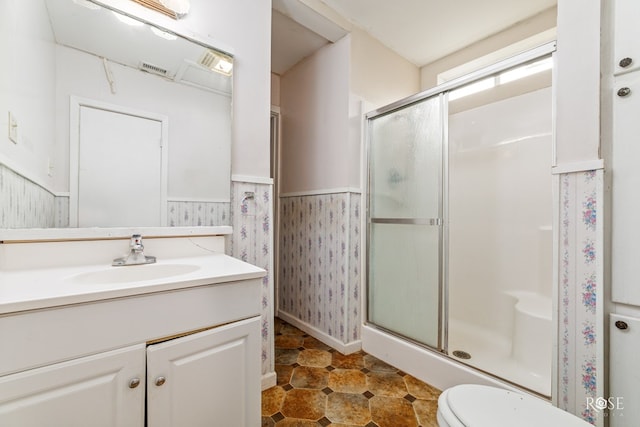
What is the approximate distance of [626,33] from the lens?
0.99 metres

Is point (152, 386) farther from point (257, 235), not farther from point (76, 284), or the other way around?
point (257, 235)

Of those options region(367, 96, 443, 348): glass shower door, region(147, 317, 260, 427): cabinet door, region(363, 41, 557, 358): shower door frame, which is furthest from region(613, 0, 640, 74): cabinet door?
region(147, 317, 260, 427): cabinet door

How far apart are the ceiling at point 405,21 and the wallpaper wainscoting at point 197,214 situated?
1423 mm

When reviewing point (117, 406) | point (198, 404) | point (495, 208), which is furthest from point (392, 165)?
point (117, 406)

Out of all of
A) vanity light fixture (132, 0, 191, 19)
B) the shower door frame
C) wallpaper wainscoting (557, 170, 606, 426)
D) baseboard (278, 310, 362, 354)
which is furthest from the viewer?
baseboard (278, 310, 362, 354)

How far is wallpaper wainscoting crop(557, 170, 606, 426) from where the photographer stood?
102cm

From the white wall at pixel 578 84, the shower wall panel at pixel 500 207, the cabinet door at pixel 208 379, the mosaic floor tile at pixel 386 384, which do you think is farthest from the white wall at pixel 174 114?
the shower wall panel at pixel 500 207

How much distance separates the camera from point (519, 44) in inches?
80.6

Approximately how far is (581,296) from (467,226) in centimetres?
122

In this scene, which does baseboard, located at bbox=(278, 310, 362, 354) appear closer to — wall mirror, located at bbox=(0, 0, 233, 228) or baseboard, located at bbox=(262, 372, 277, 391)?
baseboard, located at bbox=(262, 372, 277, 391)

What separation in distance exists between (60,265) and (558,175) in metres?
2.02

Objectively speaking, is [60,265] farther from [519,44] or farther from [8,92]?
[519,44]

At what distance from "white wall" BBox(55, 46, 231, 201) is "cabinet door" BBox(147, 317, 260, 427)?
2.50 ft

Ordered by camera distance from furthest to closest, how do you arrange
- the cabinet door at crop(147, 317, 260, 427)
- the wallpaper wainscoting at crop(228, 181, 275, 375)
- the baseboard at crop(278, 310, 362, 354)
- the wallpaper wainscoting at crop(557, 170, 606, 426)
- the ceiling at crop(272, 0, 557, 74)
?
the baseboard at crop(278, 310, 362, 354)
the ceiling at crop(272, 0, 557, 74)
the wallpaper wainscoting at crop(228, 181, 275, 375)
the wallpaper wainscoting at crop(557, 170, 606, 426)
the cabinet door at crop(147, 317, 260, 427)
